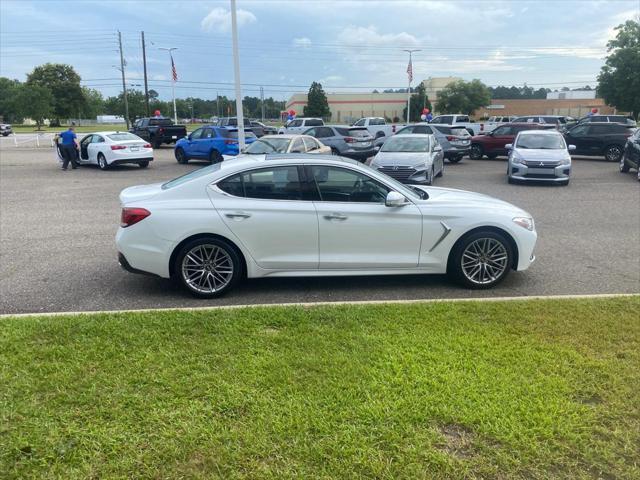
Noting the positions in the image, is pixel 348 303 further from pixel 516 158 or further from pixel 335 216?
pixel 516 158

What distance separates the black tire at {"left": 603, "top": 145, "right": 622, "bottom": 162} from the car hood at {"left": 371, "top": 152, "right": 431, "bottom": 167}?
12.4 metres

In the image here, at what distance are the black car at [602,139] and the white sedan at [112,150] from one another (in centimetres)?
1893

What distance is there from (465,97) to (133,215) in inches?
3214

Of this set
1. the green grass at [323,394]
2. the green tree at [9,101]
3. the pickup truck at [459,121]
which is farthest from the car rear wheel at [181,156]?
the green tree at [9,101]

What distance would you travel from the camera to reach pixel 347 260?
5598mm

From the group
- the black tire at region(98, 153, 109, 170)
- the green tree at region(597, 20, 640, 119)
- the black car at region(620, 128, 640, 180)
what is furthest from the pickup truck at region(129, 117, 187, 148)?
the green tree at region(597, 20, 640, 119)

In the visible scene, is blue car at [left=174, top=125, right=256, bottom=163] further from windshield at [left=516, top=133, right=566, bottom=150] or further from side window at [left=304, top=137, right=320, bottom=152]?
windshield at [left=516, top=133, right=566, bottom=150]

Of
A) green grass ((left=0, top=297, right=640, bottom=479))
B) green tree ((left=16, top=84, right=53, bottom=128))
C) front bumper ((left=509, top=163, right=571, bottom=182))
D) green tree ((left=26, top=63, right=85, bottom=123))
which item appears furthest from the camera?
green tree ((left=26, top=63, right=85, bottom=123))

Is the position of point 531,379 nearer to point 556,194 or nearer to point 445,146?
point 556,194

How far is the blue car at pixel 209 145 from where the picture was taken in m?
20.5

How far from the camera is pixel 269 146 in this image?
48.5 ft

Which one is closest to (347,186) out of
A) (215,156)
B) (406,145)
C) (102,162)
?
(406,145)

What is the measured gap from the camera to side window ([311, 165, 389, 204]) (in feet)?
18.4

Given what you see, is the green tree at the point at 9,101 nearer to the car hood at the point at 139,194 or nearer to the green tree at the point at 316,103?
the green tree at the point at 316,103
